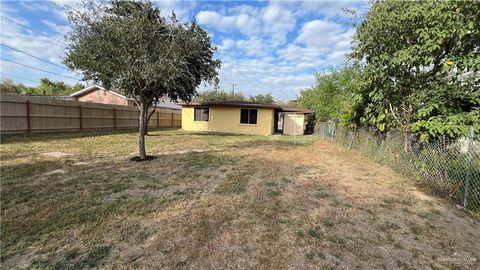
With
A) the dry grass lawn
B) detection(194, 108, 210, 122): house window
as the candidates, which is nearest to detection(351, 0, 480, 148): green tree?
the dry grass lawn

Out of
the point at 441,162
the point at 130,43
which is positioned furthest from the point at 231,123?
the point at 441,162

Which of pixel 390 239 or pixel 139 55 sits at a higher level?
pixel 139 55

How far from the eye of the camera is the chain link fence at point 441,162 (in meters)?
4.27

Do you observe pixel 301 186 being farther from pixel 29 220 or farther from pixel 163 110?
pixel 163 110

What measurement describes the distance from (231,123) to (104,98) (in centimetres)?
1291

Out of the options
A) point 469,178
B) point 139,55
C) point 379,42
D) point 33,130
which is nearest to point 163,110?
point 33,130

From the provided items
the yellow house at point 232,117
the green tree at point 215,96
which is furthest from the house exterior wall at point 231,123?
the green tree at point 215,96

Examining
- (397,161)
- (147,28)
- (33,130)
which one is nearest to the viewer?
(147,28)

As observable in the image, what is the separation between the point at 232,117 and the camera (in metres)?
20.0

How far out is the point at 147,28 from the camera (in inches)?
253

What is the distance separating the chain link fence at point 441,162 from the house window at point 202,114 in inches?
566

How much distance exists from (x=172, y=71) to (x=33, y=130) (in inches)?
386

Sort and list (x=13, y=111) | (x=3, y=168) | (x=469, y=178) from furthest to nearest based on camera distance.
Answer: (x=13, y=111), (x=3, y=168), (x=469, y=178)

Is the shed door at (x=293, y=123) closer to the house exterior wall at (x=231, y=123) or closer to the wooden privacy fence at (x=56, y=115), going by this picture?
the house exterior wall at (x=231, y=123)
